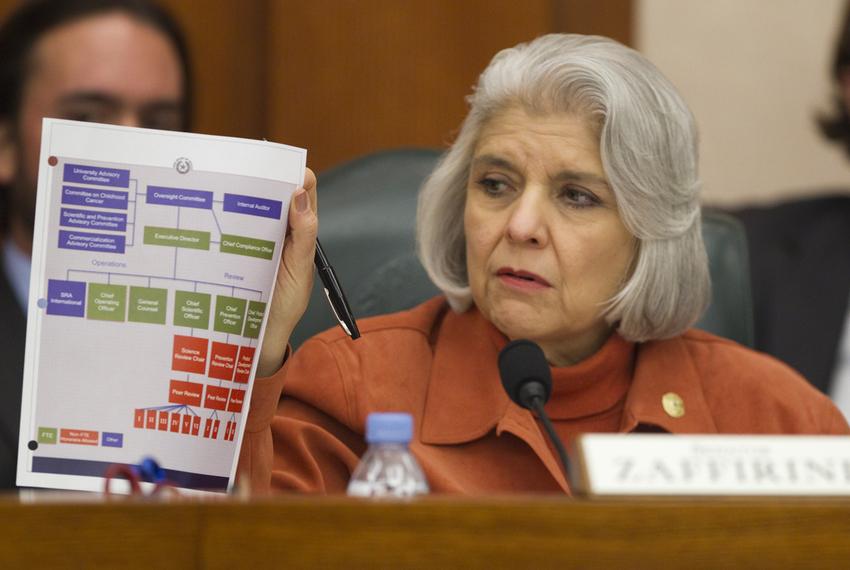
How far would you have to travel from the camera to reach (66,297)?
1.51 metres

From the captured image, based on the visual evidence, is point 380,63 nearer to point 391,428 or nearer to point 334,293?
point 334,293

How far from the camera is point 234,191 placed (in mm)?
1505

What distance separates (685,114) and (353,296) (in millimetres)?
616

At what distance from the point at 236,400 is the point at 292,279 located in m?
0.16

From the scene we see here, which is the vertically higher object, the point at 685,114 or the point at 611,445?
the point at 685,114

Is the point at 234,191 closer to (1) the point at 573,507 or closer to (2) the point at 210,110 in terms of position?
(1) the point at 573,507

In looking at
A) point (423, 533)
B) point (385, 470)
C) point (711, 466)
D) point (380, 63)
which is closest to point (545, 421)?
point (385, 470)

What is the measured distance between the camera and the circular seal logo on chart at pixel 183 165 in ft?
4.94

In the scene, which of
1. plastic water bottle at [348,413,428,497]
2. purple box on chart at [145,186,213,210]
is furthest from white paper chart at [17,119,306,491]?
plastic water bottle at [348,413,428,497]

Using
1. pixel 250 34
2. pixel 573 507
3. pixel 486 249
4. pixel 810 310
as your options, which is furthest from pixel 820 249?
pixel 573 507

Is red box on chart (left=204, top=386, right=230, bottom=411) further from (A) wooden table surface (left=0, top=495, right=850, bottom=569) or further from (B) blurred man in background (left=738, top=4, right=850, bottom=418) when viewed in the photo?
(B) blurred man in background (left=738, top=4, right=850, bottom=418)

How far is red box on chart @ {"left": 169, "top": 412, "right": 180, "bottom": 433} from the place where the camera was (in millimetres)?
1516

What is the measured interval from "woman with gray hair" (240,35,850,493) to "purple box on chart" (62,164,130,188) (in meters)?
0.42

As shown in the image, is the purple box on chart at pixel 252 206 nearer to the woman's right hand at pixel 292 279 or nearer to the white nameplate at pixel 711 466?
the woman's right hand at pixel 292 279
